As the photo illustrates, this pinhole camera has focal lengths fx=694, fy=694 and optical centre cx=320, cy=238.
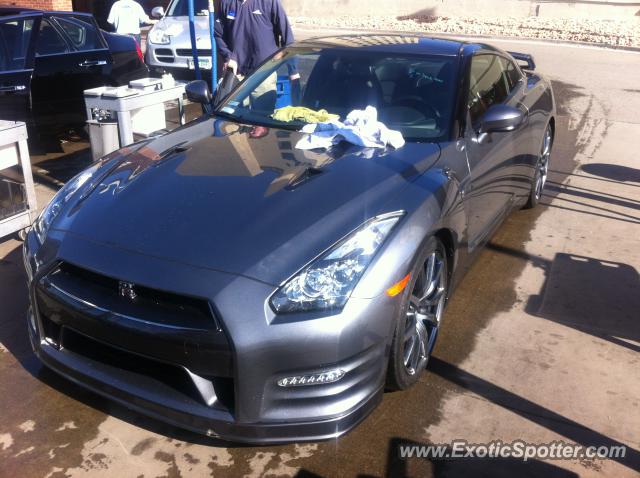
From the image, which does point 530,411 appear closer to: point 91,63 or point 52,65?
point 52,65

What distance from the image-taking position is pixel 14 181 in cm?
521

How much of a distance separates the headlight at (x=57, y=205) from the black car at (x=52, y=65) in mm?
A: 3254

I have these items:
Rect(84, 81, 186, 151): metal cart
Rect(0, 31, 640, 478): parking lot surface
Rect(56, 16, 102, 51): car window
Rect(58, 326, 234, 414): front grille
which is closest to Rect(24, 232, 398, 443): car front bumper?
Rect(58, 326, 234, 414): front grille

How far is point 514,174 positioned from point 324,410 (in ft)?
9.38

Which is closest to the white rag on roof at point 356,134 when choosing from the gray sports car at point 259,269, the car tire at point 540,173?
the gray sports car at point 259,269

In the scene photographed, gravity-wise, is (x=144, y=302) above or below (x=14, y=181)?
above

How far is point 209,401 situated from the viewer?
2730 mm

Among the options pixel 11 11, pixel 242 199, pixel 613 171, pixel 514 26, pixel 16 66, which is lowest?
pixel 613 171

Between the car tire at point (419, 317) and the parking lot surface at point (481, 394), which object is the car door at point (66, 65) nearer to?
the parking lot surface at point (481, 394)

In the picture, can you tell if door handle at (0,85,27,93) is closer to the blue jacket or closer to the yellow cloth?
the blue jacket

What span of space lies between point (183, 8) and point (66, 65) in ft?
19.0

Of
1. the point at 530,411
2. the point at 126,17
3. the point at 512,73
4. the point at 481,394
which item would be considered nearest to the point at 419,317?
the point at 481,394

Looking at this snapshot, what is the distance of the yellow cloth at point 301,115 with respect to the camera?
4.29 m

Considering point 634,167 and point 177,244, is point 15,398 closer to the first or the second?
point 177,244
